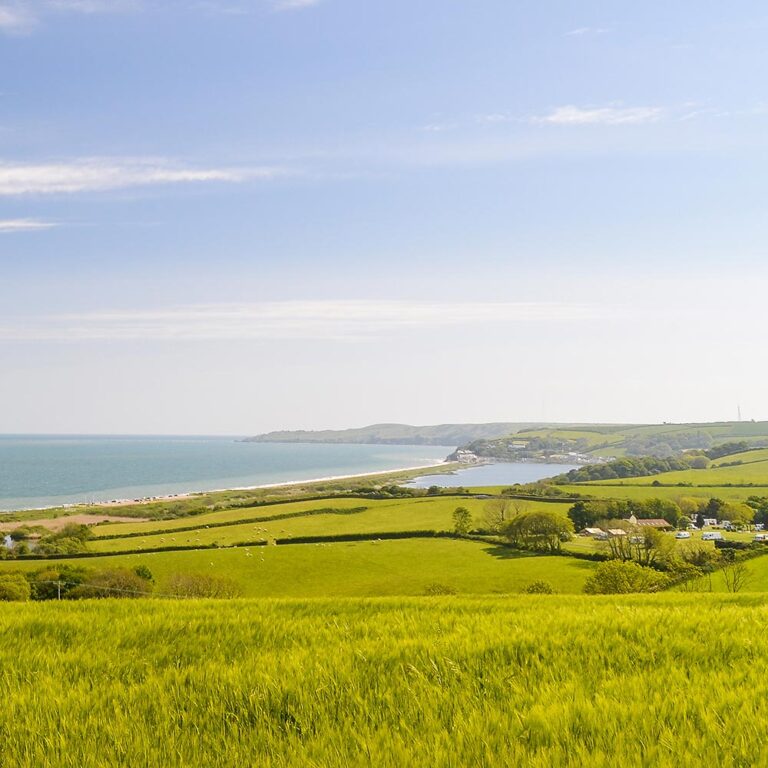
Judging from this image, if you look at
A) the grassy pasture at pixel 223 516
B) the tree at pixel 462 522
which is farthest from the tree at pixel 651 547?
the grassy pasture at pixel 223 516

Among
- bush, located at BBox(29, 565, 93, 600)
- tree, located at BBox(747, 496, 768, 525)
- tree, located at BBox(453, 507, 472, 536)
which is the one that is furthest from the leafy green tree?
tree, located at BBox(747, 496, 768, 525)

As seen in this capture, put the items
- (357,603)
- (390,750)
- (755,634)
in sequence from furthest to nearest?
1. (357,603)
2. (755,634)
3. (390,750)

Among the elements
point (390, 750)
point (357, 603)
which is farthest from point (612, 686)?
point (357, 603)

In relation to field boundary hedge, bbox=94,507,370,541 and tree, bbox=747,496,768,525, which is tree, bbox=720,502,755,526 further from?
field boundary hedge, bbox=94,507,370,541

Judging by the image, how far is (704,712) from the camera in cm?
368

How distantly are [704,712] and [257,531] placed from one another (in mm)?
110619

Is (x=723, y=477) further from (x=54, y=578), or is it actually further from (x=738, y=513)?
(x=54, y=578)

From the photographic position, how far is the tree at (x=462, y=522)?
10811 centimetres

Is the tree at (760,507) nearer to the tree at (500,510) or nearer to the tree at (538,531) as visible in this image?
the tree at (500,510)

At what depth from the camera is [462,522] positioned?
360 feet

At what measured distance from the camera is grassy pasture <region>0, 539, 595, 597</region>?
71625 millimetres

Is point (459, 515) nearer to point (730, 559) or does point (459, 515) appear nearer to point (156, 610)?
point (730, 559)

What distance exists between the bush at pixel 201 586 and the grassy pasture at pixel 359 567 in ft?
10.5

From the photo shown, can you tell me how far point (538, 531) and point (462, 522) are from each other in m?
17.3
